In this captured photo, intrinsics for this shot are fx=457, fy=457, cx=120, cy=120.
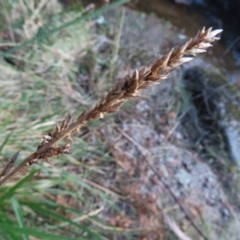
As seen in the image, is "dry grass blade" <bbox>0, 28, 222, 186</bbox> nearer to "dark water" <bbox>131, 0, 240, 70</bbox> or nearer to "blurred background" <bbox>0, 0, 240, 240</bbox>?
"blurred background" <bbox>0, 0, 240, 240</bbox>

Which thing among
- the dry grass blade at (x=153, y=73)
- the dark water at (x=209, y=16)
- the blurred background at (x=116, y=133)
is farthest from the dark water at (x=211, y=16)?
the dry grass blade at (x=153, y=73)

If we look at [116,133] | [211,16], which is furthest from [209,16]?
[116,133]

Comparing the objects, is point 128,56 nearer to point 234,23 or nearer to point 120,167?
point 120,167

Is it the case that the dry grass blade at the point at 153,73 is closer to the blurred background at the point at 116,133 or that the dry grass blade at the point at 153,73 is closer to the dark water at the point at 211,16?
the blurred background at the point at 116,133

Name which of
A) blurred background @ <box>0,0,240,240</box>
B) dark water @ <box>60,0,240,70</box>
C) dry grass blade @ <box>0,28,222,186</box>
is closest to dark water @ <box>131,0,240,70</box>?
dark water @ <box>60,0,240,70</box>

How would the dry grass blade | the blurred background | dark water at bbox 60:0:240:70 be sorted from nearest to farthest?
1. the dry grass blade
2. the blurred background
3. dark water at bbox 60:0:240:70

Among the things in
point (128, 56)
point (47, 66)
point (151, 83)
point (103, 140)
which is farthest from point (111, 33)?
point (151, 83)
